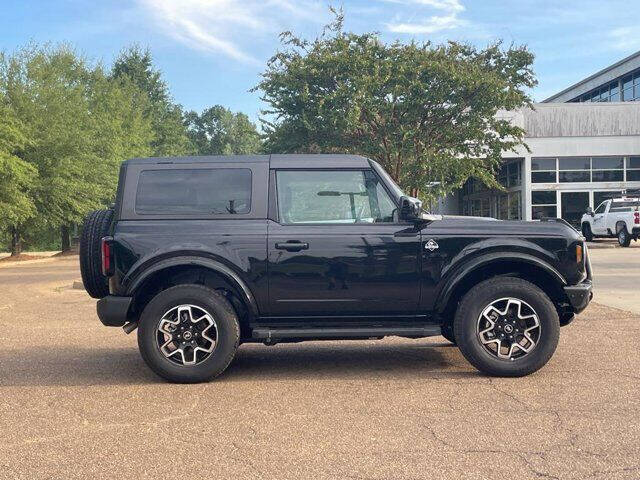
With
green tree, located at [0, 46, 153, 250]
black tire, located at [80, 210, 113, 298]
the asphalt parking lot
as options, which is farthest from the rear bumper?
green tree, located at [0, 46, 153, 250]

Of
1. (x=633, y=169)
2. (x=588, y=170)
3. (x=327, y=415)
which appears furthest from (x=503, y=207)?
(x=327, y=415)

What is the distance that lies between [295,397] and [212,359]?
883 mm

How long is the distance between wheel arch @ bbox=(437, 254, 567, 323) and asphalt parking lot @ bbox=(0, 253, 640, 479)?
0.64 m

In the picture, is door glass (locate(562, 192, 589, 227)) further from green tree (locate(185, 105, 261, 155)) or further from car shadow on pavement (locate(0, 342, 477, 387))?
green tree (locate(185, 105, 261, 155))

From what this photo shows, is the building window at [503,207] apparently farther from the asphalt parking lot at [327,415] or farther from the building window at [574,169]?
the asphalt parking lot at [327,415]

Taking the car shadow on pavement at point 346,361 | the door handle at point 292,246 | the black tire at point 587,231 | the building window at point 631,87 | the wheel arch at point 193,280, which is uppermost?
the building window at point 631,87

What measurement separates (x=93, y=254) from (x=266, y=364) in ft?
6.51

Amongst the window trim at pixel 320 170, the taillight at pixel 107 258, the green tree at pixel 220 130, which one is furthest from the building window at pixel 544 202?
the green tree at pixel 220 130

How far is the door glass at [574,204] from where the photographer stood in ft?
120

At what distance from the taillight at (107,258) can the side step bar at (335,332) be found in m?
1.36

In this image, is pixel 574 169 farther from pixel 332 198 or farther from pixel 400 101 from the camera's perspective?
pixel 332 198

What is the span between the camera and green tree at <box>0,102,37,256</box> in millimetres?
22359

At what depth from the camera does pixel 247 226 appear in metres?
5.73

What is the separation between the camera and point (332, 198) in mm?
5891
